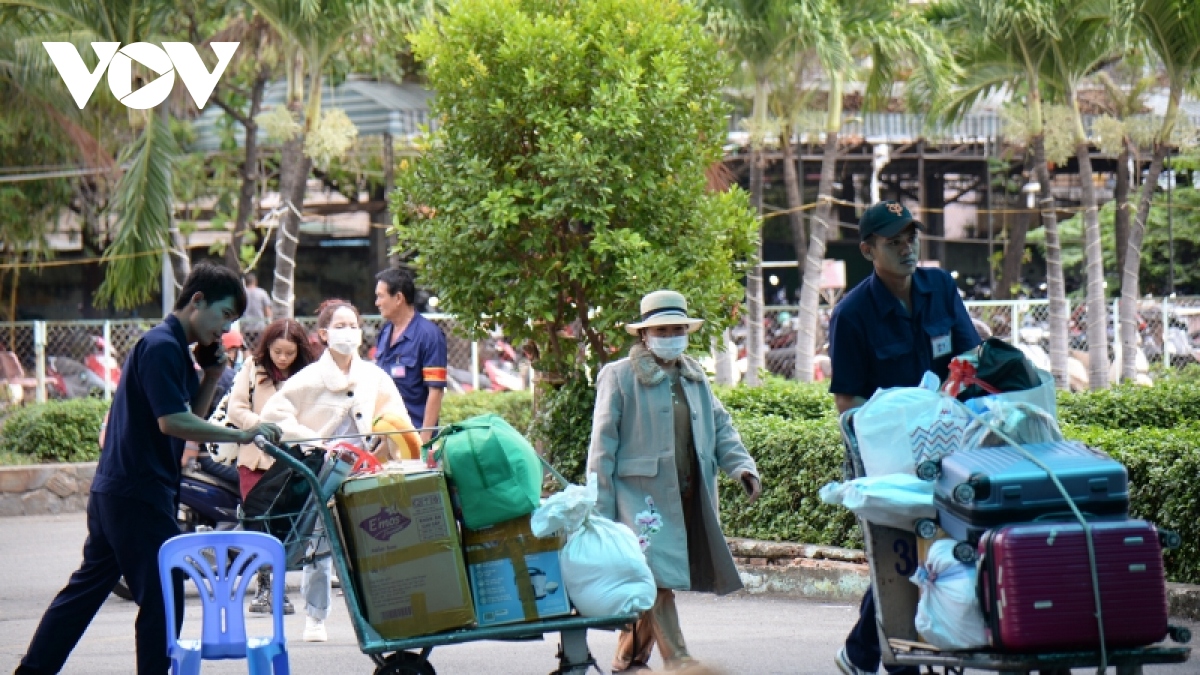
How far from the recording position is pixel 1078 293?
36.1 meters

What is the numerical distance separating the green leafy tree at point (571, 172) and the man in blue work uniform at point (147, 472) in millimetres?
4088

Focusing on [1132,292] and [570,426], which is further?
[1132,292]

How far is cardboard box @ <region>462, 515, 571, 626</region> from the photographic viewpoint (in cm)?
610

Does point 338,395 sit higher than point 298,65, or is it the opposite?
point 298,65

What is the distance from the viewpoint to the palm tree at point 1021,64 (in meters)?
19.5

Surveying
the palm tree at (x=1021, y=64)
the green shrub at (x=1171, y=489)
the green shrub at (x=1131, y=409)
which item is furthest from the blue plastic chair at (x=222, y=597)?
the palm tree at (x=1021, y=64)

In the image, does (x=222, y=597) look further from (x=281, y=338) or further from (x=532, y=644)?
(x=281, y=338)

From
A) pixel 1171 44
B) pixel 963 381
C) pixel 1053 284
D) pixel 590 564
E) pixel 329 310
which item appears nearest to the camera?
pixel 963 381

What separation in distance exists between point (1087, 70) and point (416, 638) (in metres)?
17.6

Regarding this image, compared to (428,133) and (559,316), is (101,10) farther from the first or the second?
(559,316)

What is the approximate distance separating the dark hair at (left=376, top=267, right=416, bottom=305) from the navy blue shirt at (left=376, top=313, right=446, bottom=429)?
0.60 ft

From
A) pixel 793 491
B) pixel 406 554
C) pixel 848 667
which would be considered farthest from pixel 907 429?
pixel 793 491

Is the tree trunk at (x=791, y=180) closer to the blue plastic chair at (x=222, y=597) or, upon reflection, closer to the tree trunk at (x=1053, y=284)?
the tree trunk at (x=1053, y=284)

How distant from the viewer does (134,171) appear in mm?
16719
